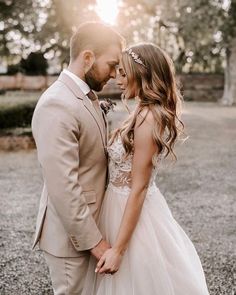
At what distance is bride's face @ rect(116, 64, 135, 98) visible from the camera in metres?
2.65

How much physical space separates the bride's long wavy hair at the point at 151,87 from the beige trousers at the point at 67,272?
64cm

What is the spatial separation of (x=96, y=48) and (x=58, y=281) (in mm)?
1254

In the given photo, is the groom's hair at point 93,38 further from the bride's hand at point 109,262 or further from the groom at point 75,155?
the bride's hand at point 109,262

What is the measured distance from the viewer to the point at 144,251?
271 cm

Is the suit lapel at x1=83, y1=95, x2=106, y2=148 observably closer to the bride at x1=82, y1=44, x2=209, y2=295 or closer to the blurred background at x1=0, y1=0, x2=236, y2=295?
the bride at x1=82, y1=44, x2=209, y2=295

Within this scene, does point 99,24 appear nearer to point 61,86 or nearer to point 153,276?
point 61,86

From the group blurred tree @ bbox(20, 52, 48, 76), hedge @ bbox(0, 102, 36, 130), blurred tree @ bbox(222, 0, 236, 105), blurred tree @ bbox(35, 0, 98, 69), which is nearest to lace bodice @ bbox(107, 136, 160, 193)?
hedge @ bbox(0, 102, 36, 130)

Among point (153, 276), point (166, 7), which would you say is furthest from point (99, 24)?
point (166, 7)

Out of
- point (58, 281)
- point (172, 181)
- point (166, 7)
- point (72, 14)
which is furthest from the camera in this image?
point (166, 7)

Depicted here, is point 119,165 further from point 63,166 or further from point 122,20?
point 122,20

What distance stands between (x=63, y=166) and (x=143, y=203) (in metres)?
0.53

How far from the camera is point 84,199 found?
2.56 meters

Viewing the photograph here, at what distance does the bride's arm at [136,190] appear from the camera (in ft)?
8.25

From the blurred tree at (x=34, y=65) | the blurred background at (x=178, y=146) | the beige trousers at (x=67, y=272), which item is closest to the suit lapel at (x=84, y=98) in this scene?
the beige trousers at (x=67, y=272)
